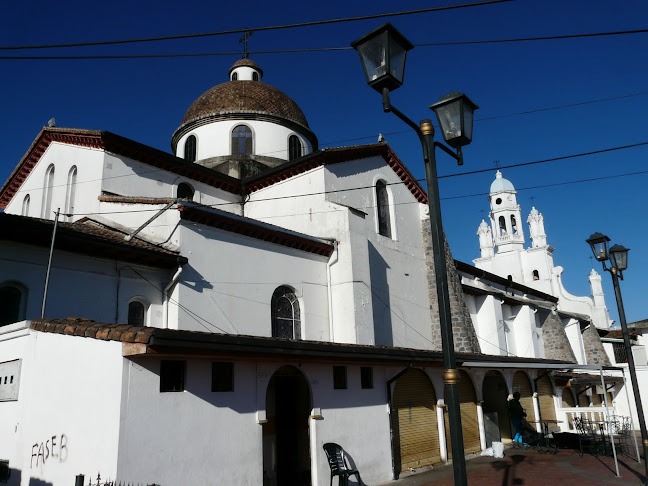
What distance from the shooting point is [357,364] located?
37.4ft

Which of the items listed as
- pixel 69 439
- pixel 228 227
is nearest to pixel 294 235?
pixel 228 227

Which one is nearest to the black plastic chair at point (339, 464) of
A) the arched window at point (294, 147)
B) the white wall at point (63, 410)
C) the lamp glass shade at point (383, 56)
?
the white wall at point (63, 410)

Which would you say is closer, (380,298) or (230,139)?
(380,298)

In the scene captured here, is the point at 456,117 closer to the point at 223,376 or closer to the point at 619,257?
the point at 223,376

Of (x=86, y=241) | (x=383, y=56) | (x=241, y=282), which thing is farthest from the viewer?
(x=241, y=282)

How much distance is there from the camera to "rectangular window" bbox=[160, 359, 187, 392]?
804 centimetres

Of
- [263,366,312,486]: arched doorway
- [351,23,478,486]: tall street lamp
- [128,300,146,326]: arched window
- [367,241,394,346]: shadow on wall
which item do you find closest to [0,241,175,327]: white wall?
[128,300,146,326]: arched window

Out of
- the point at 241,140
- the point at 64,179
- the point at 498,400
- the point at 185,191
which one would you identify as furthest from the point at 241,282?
the point at 241,140

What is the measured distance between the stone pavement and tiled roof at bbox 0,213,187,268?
7.29 metres

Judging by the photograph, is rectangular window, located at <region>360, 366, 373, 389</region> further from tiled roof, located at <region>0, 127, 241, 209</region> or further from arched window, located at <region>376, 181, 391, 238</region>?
tiled roof, located at <region>0, 127, 241, 209</region>

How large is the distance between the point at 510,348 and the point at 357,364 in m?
18.0

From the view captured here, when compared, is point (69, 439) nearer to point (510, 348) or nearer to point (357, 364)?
point (357, 364)

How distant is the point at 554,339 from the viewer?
2872 cm

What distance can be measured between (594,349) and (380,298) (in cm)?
1861
